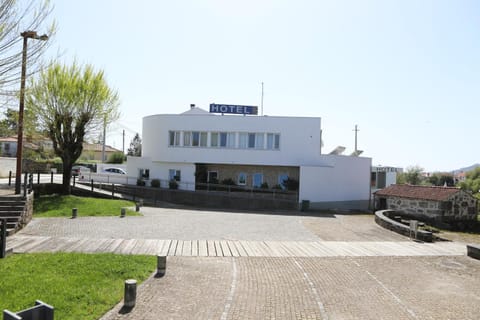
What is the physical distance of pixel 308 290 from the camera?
26.6ft

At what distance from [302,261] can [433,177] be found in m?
67.6

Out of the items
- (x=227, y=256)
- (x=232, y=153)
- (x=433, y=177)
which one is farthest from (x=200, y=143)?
(x=433, y=177)

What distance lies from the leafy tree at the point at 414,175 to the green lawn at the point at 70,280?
2138 inches

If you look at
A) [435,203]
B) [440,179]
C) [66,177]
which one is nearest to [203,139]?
[66,177]

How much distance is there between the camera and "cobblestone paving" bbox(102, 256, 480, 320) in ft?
22.5

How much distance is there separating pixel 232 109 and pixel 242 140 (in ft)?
11.4

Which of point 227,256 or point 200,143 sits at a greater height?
point 200,143

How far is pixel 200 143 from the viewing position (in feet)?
103

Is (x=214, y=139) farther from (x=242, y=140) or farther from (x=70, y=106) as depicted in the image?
(x=70, y=106)

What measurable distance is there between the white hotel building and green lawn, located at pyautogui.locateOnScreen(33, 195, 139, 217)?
35.0ft

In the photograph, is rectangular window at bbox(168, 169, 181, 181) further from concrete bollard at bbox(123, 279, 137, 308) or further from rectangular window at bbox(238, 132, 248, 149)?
concrete bollard at bbox(123, 279, 137, 308)

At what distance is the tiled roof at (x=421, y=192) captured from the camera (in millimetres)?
22562

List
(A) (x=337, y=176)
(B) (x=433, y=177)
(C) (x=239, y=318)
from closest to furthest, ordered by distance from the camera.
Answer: (C) (x=239, y=318)
(A) (x=337, y=176)
(B) (x=433, y=177)

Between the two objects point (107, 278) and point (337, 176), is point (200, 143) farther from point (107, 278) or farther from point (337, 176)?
point (107, 278)
